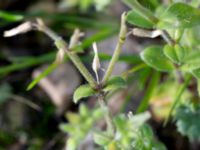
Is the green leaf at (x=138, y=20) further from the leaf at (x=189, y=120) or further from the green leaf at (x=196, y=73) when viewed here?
the leaf at (x=189, y=120)

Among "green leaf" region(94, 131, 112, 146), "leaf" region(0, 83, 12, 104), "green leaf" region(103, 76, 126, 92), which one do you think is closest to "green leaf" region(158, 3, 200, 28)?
"green leaf" region(103, 76, 126, 92)

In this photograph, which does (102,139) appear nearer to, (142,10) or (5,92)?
(142,10)

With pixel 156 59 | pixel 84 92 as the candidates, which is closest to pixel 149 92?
pixel 156 59

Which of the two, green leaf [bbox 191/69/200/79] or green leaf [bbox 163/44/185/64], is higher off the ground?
green leaf [bbox 163/44/185/64]

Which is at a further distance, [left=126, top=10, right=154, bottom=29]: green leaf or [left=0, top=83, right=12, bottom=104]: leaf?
[left=0, top=83, right=12, bottom=104]: leaf

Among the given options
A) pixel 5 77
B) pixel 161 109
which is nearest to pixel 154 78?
pixel 161 109

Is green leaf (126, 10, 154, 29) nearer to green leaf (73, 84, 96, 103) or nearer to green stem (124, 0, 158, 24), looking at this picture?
green stem (124, 0, 158, 24)
